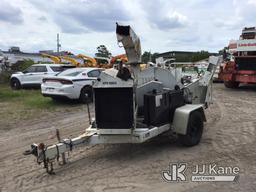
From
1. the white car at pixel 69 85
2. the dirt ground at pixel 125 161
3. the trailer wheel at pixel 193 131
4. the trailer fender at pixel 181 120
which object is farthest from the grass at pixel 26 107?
the trailer wheel at pixel 193 131

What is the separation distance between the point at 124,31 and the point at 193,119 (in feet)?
7.70

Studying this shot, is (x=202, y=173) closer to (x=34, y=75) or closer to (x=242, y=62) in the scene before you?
(x=242, y=62)

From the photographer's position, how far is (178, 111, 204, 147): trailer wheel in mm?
6867

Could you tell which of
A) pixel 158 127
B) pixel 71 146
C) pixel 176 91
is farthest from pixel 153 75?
pixel 71 146

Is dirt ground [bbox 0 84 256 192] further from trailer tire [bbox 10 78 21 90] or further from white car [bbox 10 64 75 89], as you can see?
trailer tire [bbox 10 78 21 90]

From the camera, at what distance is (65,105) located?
Result: 42.3ft

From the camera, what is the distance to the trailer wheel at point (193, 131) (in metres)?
6.87

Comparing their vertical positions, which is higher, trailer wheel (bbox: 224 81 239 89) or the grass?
trailer wheel (bbox: 224 81 239 89)

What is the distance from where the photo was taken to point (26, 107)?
12.5 meters

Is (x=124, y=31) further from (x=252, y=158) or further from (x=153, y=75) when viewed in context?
(x=252, y=158)

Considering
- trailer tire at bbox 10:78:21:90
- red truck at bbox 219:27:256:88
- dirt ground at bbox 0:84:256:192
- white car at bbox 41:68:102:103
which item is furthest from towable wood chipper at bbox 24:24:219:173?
trailer tire at bbox 10:78:21:90

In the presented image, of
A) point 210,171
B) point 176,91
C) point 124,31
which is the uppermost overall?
point 124,31

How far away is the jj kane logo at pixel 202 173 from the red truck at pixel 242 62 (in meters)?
11.7

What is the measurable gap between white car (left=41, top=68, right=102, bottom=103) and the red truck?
23.7 ft
